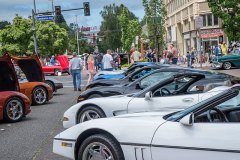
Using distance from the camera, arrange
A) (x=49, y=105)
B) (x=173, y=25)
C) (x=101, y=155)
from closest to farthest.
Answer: (x=101, y=155) → (x=49, y=105) → (x=173, y=25)

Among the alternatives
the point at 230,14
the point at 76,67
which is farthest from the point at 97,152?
the point at 76,67

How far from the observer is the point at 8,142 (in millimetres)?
8102

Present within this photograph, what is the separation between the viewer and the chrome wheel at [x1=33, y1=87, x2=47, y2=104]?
46.2 ft

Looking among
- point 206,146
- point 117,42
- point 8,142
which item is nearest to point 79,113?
point 8,142

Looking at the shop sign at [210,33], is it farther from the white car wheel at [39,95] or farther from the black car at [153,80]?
the black car at [153,80]

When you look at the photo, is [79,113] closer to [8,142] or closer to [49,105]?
[8,142]

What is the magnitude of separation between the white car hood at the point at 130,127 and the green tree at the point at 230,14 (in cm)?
1094

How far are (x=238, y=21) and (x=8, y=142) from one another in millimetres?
10012

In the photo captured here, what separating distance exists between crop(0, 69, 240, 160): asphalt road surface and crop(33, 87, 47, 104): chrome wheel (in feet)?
4.09

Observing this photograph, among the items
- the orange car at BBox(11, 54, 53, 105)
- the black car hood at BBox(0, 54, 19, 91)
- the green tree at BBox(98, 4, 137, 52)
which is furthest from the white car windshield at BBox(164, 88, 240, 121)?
the green tree at BBox(98, 4, 137, 52)

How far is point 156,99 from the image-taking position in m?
7.35

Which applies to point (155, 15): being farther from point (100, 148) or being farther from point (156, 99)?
point (100, 148)

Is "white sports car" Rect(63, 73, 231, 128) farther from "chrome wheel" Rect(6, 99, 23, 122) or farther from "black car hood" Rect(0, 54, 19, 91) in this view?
"black car hood" Rect(0, 54, 19, 91)

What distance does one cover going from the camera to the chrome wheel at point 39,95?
14094 millimetres
